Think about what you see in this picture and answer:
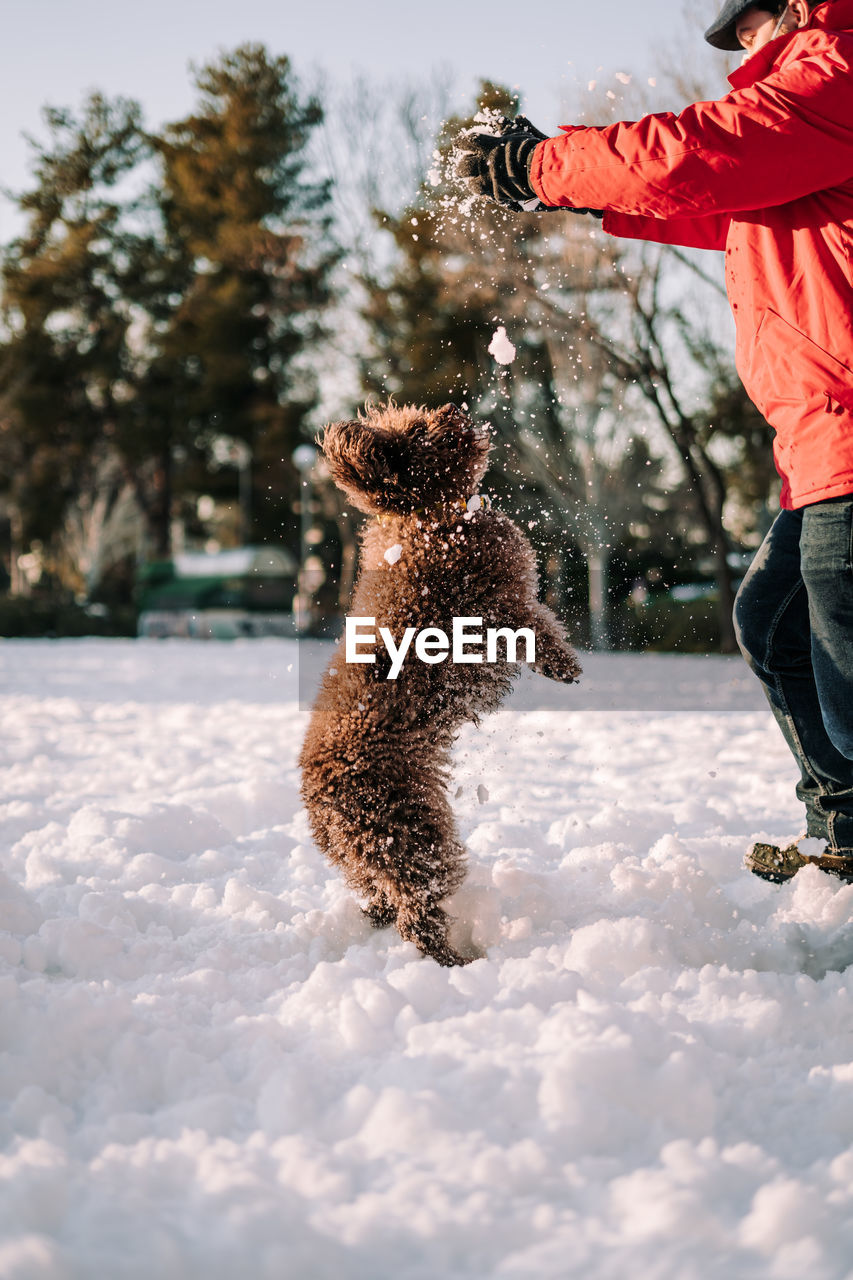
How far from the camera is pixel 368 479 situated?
97.0 inches

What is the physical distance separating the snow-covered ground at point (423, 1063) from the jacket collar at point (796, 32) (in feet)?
5.92

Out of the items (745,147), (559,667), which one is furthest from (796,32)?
(559,667)

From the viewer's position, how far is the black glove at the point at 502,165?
2244 millimetres

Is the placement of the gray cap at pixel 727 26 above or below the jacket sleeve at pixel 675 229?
above

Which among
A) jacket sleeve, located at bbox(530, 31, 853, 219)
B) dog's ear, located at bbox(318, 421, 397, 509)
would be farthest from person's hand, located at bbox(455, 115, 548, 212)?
dog's ear, located at bbox(318, 421, 397, 509)

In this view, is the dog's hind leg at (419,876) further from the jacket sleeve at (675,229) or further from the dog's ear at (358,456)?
the jacket sleeve at (675,229)

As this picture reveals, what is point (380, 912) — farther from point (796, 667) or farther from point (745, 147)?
point (745, 147)

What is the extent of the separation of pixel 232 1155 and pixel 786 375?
1.94 metres

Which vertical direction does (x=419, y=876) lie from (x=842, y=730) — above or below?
below

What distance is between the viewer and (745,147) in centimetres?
205

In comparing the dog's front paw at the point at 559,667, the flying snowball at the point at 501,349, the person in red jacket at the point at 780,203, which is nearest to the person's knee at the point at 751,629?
the person in red jacket at the point at 780,203

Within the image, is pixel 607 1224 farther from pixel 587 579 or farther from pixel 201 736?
pixel 587 579

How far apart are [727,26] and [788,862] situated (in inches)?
86.0

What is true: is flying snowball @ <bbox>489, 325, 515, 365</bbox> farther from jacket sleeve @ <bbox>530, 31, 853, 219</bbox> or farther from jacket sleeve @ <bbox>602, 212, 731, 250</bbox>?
jacket sleeve @ <bbox>530, 31, 853, 219</bbox>
